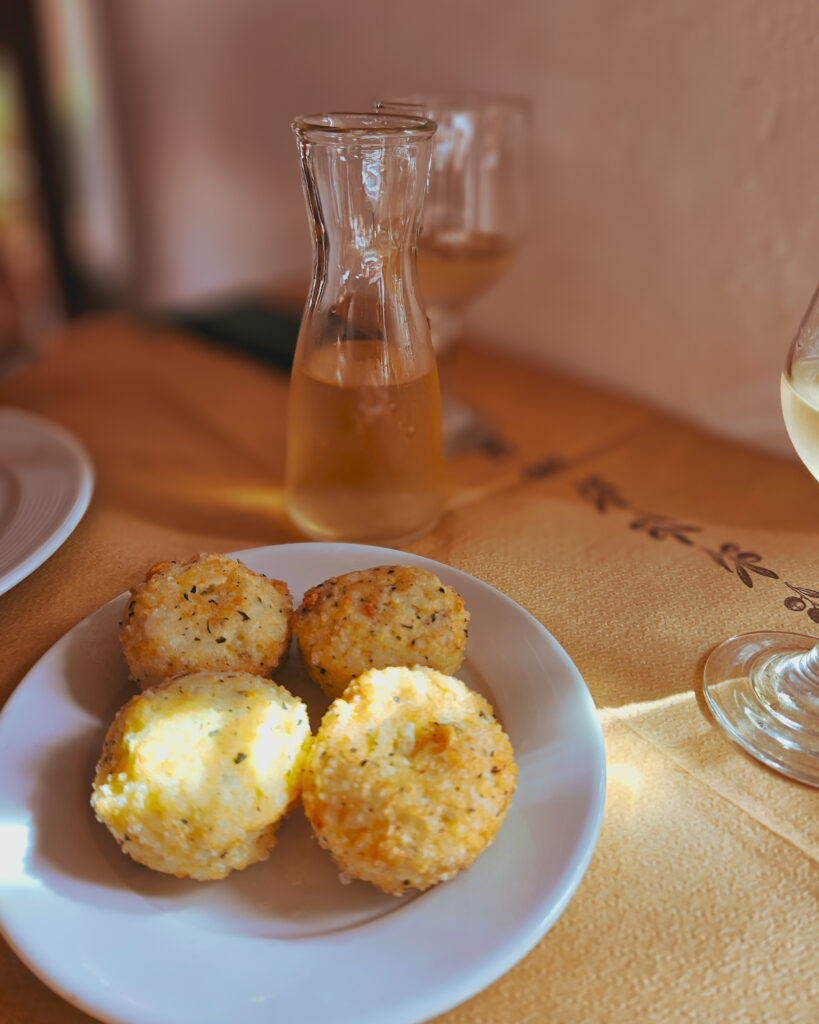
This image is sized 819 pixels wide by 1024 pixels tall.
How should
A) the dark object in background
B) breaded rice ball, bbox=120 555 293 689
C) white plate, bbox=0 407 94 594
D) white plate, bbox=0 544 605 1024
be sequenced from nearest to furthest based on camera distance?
white plate, bbox=0 544 605 1024 → breaded rice ball, bbox=120 555 293 689 → white plate, bbox=0 407 94 594 → the dark object in background

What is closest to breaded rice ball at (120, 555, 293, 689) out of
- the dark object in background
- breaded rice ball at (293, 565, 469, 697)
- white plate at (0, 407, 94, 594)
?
breaded rice ball at (293, 565, 469, 697)

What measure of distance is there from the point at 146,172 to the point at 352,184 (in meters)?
1.49

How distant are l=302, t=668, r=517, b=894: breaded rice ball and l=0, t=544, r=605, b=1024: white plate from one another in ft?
0.07

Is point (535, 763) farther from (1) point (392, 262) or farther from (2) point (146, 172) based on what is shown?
(2) point (146, 172)

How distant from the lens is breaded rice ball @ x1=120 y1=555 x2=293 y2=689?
0.51 m

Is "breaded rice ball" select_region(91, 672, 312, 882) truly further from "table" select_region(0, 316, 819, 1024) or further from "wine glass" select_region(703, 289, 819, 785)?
"wine glass" select_region(703, 289, 819, 785)

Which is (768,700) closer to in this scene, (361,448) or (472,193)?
(361,448)

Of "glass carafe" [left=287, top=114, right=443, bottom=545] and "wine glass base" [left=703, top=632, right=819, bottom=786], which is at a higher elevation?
"glass carafe" [left=287, top=114, right=443, bottom=545]

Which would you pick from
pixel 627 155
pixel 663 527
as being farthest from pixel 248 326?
pixel 663 527

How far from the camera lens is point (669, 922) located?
0.43 m

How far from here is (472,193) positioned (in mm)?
827

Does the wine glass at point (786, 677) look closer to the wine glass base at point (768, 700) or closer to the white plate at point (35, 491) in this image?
the wine glass base at point (768, 700)

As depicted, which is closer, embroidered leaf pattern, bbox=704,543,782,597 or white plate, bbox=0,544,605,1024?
white plate, bbox=0,544,605,1024

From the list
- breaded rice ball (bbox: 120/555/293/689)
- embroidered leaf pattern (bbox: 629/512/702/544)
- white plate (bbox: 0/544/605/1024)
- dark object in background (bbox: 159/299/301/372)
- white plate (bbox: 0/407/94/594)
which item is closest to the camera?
white plate (bbox: 0/544/605/1024)
